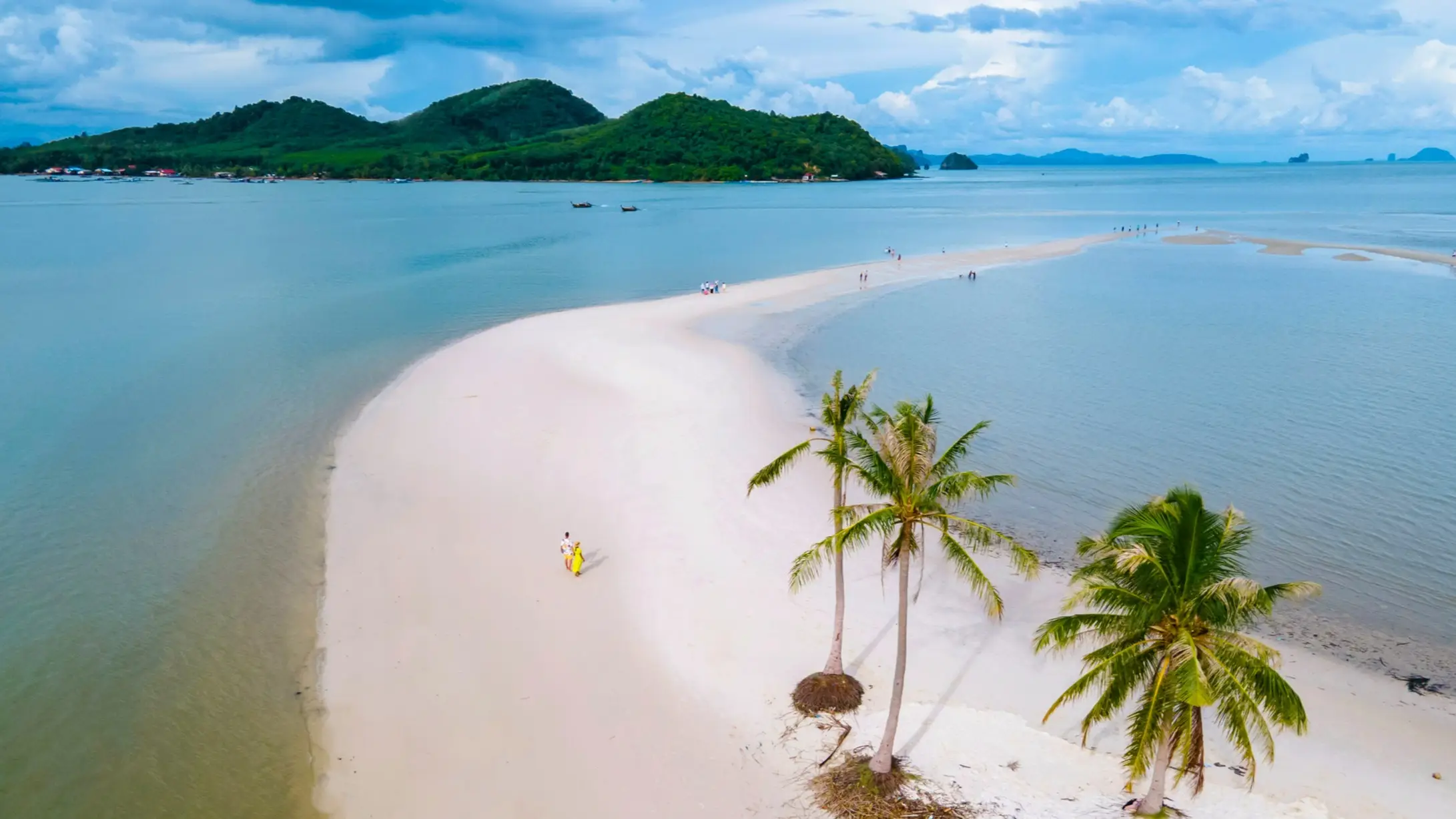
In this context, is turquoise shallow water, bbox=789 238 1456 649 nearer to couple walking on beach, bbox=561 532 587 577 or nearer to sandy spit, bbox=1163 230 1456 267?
sandy spit, bbox=1163 230 1456 267

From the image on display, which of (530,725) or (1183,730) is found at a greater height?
(1183,730)

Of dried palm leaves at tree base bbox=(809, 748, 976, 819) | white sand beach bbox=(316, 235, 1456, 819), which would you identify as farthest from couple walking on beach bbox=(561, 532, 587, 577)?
dried palm leaves at tree base bbox=(809, 748, 976, 819)

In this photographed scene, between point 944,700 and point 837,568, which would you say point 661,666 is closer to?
point 837,568

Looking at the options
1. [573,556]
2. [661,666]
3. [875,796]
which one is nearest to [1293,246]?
[573,556]

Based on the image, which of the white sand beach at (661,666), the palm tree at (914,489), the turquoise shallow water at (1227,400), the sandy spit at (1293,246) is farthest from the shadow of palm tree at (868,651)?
the sandy spit at (1293,246)

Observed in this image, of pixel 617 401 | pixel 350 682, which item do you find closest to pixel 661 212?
pixel 617 401

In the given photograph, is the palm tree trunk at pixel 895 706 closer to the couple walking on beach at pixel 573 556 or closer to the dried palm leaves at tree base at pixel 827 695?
the dried palm leaves at tree base at pixel 827 695

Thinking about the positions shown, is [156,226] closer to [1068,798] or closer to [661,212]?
[661,212]
